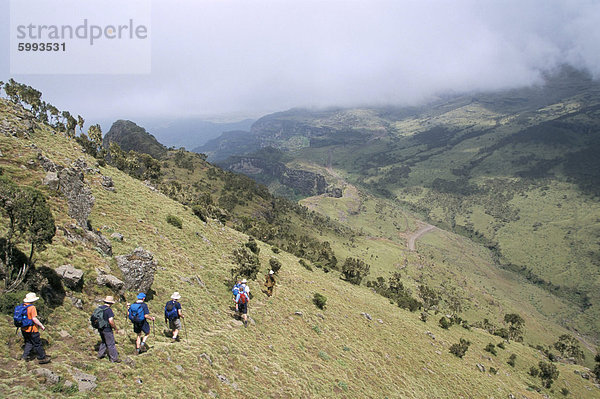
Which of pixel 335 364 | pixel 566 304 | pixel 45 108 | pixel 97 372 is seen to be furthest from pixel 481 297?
pixel 45 108

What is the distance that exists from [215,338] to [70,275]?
33.4ft

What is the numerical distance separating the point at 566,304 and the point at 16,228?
279083mm

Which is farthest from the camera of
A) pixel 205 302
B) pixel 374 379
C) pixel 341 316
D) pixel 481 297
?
pixel 481 297

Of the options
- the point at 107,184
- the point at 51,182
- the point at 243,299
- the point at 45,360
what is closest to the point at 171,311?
the point at 45,360

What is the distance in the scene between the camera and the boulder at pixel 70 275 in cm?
1585

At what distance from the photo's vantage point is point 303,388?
771 inches

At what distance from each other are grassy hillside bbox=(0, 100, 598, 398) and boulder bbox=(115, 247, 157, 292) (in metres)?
1.43

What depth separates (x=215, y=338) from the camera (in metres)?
19.8

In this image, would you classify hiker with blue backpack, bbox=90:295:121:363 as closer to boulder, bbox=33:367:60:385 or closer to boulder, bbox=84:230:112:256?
boulder, bbox=33:367:60:385

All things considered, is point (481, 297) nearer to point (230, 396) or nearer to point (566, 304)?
point (566, 304)

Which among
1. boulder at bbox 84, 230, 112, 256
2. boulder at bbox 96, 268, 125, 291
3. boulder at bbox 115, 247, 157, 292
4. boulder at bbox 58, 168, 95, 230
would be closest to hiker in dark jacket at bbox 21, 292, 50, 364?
boulder at bbox 96, 268, 125, 291

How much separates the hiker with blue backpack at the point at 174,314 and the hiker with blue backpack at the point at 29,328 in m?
6.13

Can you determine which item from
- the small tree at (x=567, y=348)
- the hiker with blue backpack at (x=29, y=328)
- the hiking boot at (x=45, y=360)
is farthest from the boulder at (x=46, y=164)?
the small tree at (x=567, y=348)

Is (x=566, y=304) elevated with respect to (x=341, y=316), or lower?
lower
